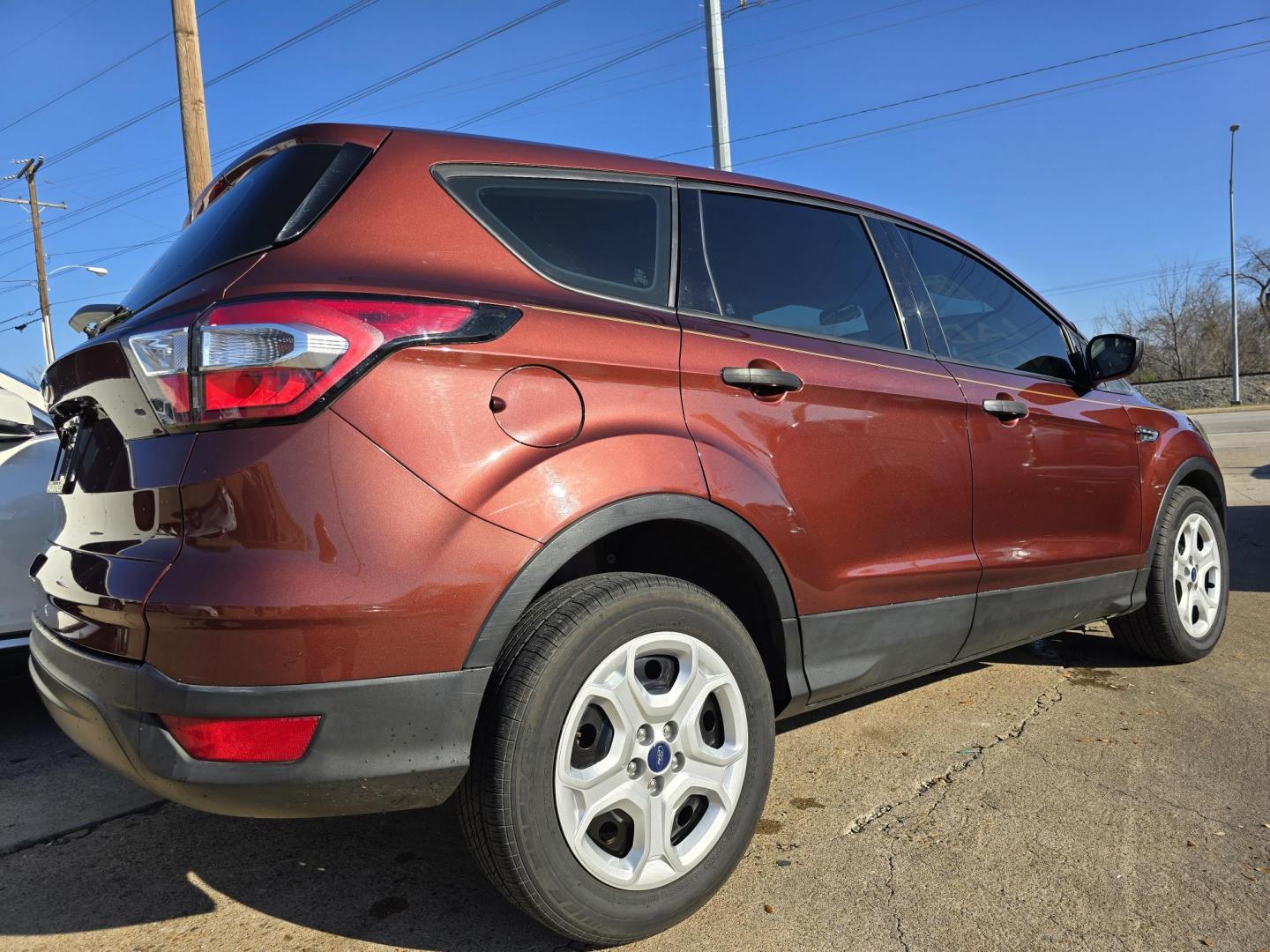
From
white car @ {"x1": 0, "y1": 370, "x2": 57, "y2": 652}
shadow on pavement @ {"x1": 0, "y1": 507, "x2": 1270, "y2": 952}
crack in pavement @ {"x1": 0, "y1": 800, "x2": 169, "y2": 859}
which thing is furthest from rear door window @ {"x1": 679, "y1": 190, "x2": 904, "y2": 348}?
white car @ {"x1": 0, "y1": 370, "x2": 57, "y2": 652}

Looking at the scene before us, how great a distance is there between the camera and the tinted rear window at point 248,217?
2.02 metres

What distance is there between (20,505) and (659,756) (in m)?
2.77

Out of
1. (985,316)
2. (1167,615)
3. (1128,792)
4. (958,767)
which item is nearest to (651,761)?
(958,767)

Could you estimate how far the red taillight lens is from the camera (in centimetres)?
171

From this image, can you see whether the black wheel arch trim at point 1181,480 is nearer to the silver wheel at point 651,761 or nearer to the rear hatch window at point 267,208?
the silver wheel at point 651,761

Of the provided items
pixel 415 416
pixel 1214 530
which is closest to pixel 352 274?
pixel 415 416

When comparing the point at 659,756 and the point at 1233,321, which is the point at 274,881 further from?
the point at 1233,321

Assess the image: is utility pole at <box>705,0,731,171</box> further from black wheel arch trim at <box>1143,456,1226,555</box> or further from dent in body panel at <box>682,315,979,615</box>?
dent in body panel at <box>682,315,979,615</box>

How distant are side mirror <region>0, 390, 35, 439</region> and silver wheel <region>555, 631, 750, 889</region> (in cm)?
280

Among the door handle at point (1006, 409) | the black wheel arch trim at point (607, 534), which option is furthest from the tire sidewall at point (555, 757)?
the door handle at point (1006, 409)

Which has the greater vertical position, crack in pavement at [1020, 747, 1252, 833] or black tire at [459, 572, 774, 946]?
black tire at [459, 572, 774, 946]

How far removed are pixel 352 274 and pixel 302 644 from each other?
727mm

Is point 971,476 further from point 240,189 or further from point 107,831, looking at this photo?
point 107,831

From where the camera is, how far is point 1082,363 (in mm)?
3857
